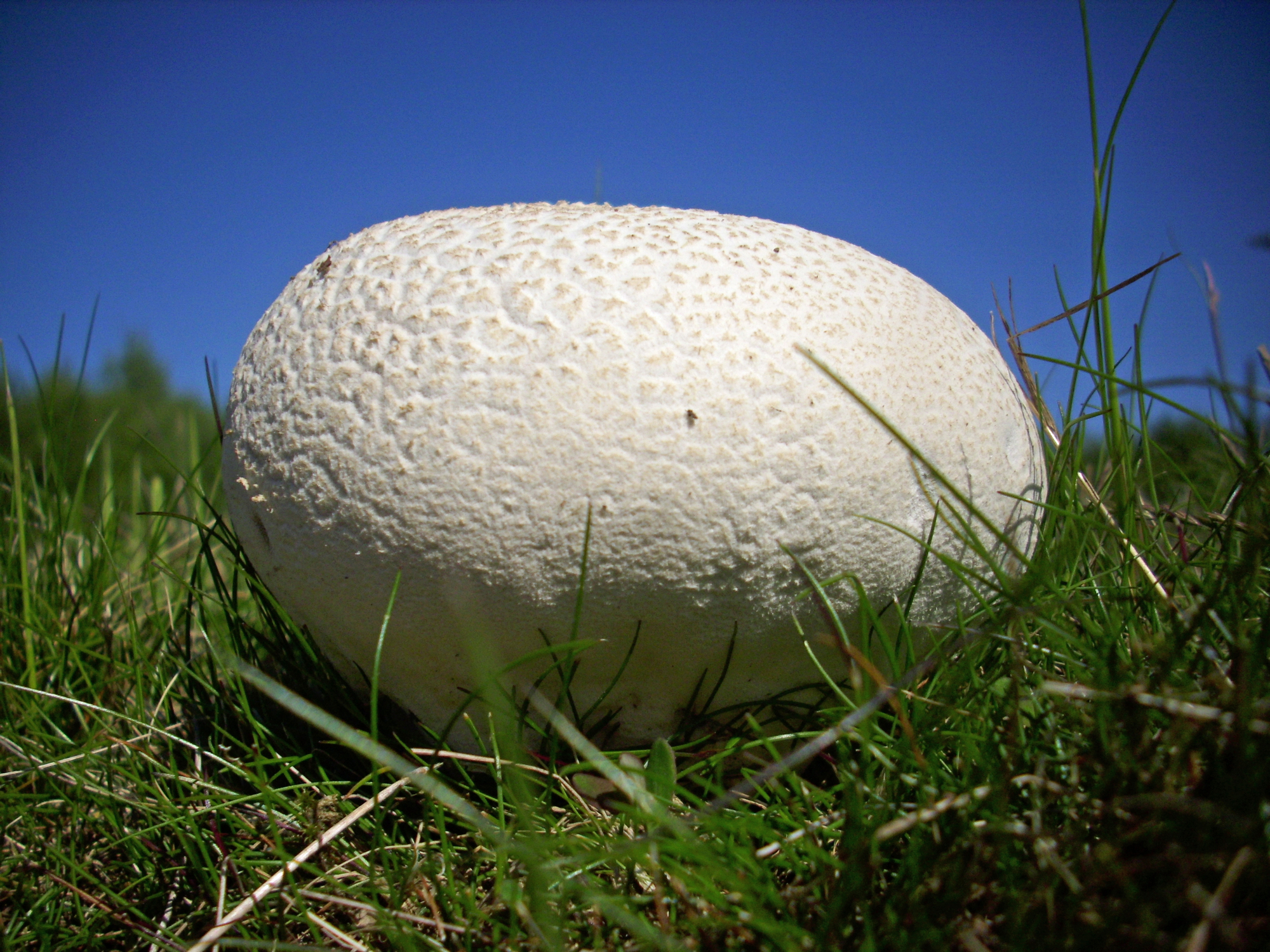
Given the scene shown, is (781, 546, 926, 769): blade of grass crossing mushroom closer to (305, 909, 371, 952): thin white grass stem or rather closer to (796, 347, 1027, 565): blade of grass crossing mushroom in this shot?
(796, 347, 1027, 565): blade of grass crossing mushroom

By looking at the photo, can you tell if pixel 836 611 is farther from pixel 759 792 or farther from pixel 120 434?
pixel 120 434

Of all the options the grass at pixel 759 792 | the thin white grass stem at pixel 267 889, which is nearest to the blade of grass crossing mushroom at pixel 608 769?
the grass at pixel 759 792

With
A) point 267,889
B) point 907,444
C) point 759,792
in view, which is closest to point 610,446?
point 907,444

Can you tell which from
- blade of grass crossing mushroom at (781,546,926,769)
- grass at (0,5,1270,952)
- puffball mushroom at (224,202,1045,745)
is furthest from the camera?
puffball mushroom at (224,202,1045,745)

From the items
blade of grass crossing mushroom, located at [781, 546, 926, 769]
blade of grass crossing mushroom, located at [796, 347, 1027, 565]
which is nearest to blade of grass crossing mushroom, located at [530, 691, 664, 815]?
blade of grass crossing mushroom, located at [781, 546, 926, 769]

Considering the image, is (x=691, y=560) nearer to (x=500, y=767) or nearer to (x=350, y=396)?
(x=500, y=767)

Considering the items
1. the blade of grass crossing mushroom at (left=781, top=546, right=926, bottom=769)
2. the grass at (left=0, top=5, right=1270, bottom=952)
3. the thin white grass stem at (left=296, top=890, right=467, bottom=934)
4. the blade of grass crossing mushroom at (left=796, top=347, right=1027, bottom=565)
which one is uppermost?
the blade of grass crossing mushroom at (left=796, top=347, right=1027, bottom=565)

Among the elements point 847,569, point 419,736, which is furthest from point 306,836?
point 847,569
